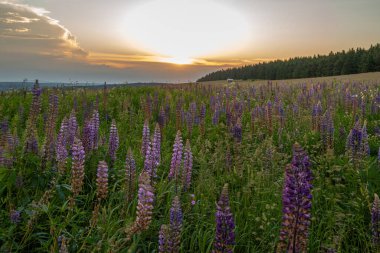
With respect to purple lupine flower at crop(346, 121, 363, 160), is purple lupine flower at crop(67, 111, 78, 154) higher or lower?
higher

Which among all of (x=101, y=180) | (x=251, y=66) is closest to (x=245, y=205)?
(x=101, y=180)

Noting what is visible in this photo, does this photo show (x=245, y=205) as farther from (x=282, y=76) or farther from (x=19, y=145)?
(x=282, y=76)

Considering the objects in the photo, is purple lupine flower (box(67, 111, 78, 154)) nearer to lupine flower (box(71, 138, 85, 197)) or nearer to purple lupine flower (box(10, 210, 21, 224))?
purple lupine flower (box(10, 210, 21, 224))

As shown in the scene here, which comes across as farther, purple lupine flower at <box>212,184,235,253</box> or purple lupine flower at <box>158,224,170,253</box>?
purple lupine flower at <box>158,224,170,253</box>

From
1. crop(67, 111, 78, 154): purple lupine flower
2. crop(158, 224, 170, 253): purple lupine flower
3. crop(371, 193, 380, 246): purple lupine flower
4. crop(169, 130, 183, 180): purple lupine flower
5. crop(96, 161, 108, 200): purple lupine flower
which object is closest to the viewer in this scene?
crop(158, 224, 170, 253): purple lupine flower

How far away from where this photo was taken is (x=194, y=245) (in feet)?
13.1

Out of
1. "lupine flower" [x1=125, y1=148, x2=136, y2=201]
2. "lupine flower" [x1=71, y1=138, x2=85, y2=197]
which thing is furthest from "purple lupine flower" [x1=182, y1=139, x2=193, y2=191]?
"lupine flower" [x1=71, y1=138, x2=85, y2=197]

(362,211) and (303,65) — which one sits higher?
(303,65)

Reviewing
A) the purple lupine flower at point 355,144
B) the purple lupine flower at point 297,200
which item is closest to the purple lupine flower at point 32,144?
the purple lupine flower at point 297,200

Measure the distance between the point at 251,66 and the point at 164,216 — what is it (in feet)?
424

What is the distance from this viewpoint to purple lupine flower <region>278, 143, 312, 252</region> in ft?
7.83

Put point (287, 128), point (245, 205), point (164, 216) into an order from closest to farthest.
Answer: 1. point (164, 216)
2. point (245, 205)
3. point (287, 128)

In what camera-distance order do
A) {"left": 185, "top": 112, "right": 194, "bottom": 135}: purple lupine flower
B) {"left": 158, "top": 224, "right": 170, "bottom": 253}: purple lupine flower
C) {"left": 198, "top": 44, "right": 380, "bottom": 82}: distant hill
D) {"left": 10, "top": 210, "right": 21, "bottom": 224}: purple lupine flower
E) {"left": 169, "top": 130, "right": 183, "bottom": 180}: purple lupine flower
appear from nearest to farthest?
{"left": 158, "top": 224, "right": 170, "bottom": 253}: purple lupine flower → {"left": 10, "top": 210, "right": 21, "bottom": 224}: purple lupine flower → {"left": 169, "top": 130, "right": 183, "bottom": 180}: purple lupine flower → {"left": 185, "top": 112, "right": 194, "bottom": 135}: purple lupine flower → {"left": 198, "top": 44, "right": 380, "bottom": 82}: distant hill

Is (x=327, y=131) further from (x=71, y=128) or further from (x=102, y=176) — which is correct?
(x=102, y=176)
